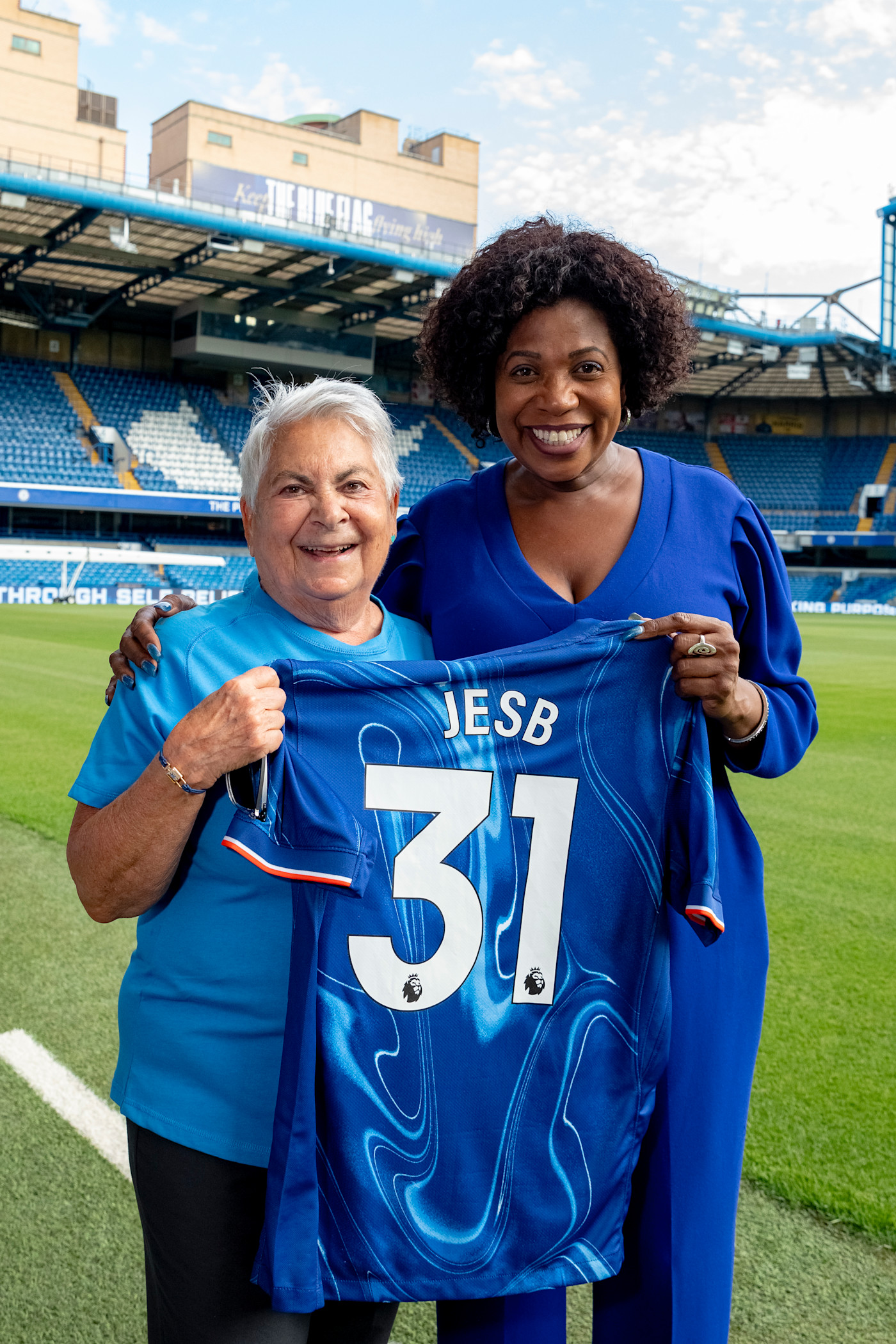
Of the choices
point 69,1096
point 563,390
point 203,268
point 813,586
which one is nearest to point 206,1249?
point 563,390

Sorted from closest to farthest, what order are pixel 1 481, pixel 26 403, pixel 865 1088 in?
pixel 865 1088 → pixel 1 481 → pixel 26 403

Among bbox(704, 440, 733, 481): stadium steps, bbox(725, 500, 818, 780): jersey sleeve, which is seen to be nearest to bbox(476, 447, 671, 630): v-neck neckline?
A: bbox(725, 500, 818, 780): jersey sleeve

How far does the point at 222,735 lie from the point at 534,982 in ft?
1.92

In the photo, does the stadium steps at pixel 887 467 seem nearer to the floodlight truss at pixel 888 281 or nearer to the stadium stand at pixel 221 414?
the floodlight truss at pixel 888 281

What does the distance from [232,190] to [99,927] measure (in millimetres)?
42957

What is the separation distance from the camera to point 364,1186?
1454 mm

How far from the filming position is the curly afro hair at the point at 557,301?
5.94 feet

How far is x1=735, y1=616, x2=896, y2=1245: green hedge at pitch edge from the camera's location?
2.69 m

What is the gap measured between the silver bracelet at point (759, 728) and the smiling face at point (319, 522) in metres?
0.61

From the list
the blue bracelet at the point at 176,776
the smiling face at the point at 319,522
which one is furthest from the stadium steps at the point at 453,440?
the blue bracelet at the point at 176,776

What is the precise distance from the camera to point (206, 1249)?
146cm

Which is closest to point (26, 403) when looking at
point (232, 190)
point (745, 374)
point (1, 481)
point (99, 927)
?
point (1, 481)

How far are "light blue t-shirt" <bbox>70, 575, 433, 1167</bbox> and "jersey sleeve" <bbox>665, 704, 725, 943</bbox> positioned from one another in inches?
22.2

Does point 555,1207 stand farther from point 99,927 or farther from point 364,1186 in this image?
point 99,927
